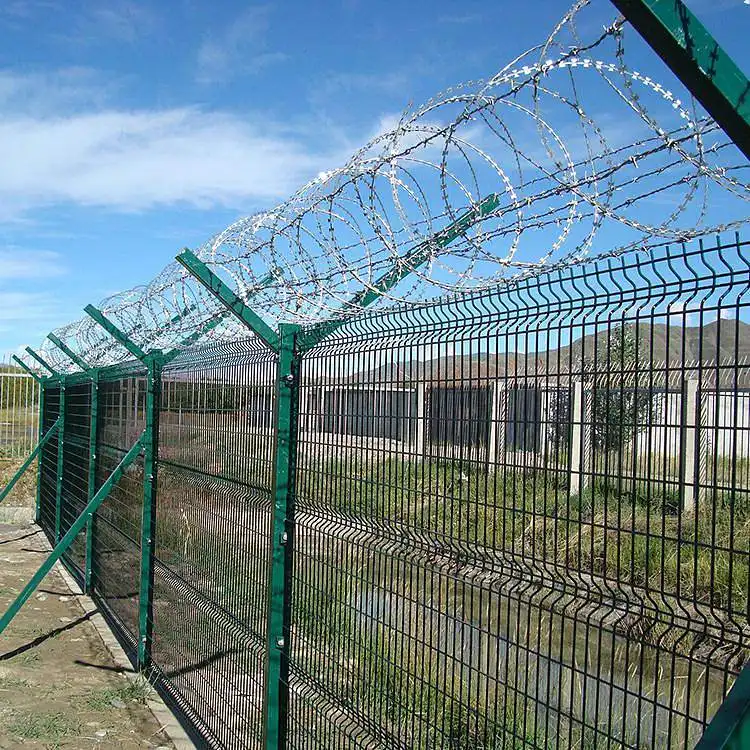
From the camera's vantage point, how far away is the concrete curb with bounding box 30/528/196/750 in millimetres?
5977

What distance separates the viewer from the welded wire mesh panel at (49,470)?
Result: 13961 mm

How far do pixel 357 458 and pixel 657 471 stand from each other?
161 cm

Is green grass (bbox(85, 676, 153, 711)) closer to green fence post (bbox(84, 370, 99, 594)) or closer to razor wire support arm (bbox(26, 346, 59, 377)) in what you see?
green fence post (bbox(84, 370, 99, 594))

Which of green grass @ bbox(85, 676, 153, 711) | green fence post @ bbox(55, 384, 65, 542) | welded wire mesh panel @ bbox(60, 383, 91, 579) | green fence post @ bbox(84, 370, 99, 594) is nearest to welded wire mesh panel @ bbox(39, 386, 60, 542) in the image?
green fence post @ bbox(55, 384, 65, 542)

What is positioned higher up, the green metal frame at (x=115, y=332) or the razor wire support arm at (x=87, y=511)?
the green metal frame at (x=115, y=332)

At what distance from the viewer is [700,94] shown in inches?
82.5

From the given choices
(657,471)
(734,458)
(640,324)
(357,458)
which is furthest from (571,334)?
(357,458)

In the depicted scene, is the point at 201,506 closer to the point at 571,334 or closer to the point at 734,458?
the point at 571,334

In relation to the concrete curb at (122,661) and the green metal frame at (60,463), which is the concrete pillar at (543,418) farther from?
the green metal frame at (60,463)

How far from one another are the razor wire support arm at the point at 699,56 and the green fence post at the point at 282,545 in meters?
2.78

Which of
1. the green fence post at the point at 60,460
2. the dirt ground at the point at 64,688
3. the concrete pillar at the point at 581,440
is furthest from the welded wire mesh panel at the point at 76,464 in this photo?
the concrete pillar at the point at 581,440

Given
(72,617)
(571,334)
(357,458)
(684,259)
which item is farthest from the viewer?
(72,617)

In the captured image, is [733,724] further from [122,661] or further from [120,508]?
[120,508]

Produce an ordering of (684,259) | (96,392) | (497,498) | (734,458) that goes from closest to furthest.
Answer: (734,458) < (684,259) < (497,498) < (96,392)
